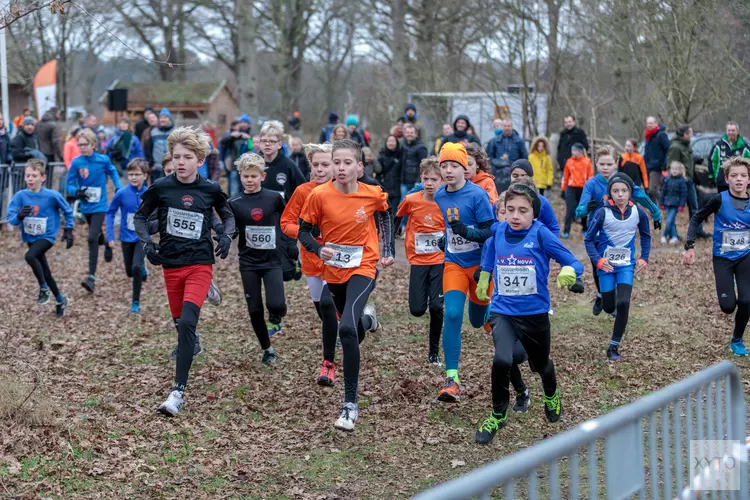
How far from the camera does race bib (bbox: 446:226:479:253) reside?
728cm

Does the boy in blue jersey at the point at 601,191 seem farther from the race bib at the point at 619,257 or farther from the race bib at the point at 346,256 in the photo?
the race bib at the point at 346,256

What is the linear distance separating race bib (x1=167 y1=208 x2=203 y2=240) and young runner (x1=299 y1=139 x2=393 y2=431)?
0.89m

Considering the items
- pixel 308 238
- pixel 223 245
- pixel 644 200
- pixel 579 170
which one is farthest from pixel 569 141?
pixel 223 245

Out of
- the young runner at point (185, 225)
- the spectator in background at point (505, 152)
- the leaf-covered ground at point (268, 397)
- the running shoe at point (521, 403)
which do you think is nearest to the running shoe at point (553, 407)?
the leaf-covered ground at point (268, 397)

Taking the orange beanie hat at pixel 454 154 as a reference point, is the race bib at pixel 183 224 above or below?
below

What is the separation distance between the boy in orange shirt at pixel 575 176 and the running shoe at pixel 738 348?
275 inches

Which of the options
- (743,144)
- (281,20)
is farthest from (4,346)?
(281,20)

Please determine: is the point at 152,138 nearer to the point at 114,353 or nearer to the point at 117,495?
the point at 114,353

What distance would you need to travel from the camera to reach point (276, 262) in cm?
831

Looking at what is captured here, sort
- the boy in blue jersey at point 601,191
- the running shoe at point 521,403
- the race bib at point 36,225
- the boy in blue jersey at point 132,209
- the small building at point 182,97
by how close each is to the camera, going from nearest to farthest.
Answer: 1. the running shoe at point 521,403
2. the boy in blue jersey at point 601,191
3. the race bib at point 36,225
4. the boy in blue jersey at point 132,209
5. the small building at point 182,97

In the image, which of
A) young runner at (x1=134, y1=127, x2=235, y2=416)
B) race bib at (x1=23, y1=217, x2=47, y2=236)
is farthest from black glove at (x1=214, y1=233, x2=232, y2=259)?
race bib at (x1=23, y1=217, x2=47, y2=236)

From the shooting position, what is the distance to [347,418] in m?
6.72

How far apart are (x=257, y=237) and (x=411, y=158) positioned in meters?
8.19

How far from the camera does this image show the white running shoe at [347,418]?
668 cm
